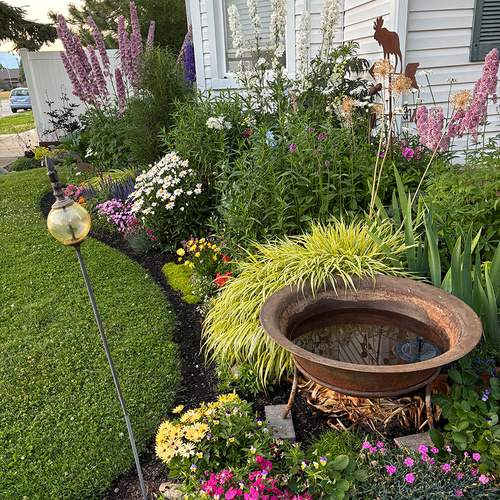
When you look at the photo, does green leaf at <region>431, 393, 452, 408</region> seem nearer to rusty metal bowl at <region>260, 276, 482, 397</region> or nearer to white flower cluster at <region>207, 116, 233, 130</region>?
rusty metal bowl at <region>260, 276, 482, 397</region>

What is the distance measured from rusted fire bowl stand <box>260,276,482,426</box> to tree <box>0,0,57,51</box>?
1164 cm

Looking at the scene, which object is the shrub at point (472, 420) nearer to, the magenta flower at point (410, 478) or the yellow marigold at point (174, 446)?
the magenta flower at point (410, 478)

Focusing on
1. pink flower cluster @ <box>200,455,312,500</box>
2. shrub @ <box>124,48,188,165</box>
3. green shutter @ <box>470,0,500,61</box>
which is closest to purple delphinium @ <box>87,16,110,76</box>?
shrub @ <box>124,48,188,165</box>

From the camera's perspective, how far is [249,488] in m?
1.48

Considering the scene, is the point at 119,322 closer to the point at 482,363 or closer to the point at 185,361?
the point at 185,361

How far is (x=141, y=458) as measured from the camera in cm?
207

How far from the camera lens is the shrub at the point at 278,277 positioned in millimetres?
2301

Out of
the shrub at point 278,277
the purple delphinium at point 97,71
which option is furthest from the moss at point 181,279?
the purple delphinium at point 97,71

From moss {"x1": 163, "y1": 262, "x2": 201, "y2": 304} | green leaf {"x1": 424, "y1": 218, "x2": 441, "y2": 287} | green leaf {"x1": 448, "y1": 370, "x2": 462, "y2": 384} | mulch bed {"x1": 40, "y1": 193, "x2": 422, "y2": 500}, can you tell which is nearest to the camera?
green leaf {"x1": 448, "y1": 370, "x2": 462, "y2": 384}

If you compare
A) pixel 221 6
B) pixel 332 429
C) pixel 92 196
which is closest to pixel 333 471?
pixel 332 429

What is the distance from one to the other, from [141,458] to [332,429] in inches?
38.2

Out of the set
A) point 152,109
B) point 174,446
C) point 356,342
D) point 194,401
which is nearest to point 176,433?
point 174,446

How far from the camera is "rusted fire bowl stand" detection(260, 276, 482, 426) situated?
156 centimetres

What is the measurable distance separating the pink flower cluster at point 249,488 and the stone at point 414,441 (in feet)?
1.85
